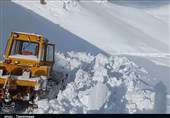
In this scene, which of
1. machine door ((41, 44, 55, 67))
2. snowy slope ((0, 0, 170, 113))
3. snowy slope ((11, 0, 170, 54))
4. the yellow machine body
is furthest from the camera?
snowy slope ((11, 0, 170, 54))

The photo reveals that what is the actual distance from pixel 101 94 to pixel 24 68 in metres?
1.28

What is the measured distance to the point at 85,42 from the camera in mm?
15250

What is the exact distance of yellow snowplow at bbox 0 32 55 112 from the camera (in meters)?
7.93

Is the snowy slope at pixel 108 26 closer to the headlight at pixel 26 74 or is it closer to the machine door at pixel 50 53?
the machine door at pixel 50 53

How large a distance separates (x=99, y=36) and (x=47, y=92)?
827 centimetres

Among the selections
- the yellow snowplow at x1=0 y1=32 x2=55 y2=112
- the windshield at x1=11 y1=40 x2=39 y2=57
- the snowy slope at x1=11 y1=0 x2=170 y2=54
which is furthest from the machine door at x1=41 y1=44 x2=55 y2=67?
the snowy slope at x1=11 y1=0 x2=170 y2=54

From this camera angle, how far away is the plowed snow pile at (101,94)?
7.64m

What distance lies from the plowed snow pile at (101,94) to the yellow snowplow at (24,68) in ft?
1.24

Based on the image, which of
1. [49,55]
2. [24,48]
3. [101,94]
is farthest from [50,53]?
[101,94]

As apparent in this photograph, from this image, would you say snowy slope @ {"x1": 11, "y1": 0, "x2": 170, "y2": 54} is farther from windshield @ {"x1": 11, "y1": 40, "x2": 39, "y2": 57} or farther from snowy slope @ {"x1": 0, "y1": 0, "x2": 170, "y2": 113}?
windshield @ {"x1": 11, "y1": 40, "x2": 39, "y2": 57}

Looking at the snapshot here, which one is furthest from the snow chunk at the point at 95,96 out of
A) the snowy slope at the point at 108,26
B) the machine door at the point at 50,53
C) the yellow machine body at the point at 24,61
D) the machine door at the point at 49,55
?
the snowy slope at the point at 108,26

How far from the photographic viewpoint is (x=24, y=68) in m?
8.52

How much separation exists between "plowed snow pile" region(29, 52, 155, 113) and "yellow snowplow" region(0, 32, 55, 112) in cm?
38

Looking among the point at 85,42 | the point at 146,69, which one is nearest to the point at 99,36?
the point at 85,42
